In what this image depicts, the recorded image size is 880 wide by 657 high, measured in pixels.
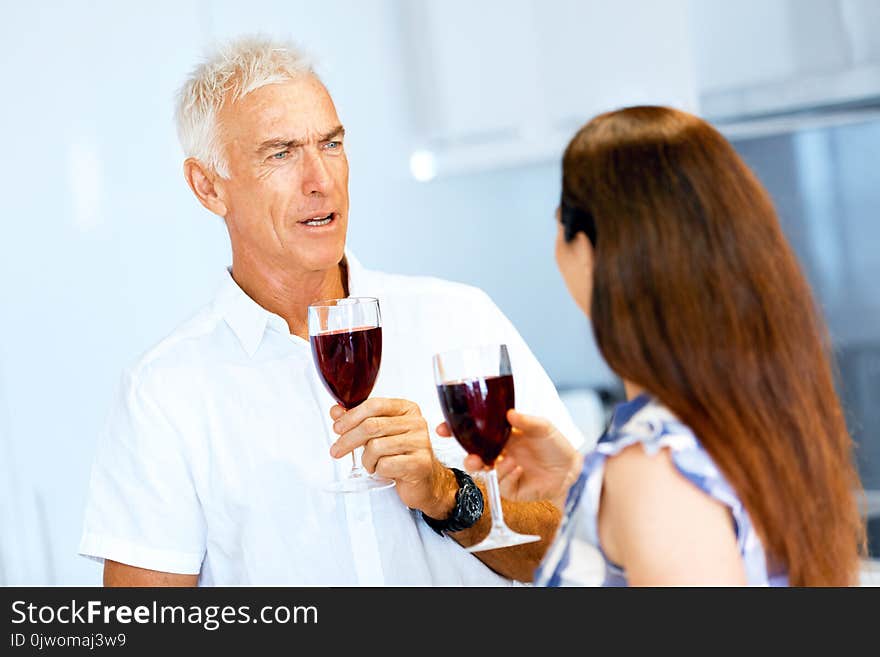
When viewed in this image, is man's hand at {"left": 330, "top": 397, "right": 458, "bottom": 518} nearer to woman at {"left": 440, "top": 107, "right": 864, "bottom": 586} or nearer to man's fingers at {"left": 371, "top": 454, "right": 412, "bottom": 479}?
man's fingers at {"left": 371, "top": 454, "right": 412, "bottom": 479}

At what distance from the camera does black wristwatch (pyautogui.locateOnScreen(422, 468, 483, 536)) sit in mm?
1480

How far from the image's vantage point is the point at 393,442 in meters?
1.34

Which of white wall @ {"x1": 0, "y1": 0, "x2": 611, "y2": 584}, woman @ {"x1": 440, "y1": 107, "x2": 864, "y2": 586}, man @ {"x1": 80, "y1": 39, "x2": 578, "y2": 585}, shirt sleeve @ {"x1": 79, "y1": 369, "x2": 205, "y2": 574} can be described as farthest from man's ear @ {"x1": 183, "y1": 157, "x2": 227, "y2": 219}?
white wall @ {"x1": 0, "y1": 0, "x2": 611, "y2": 584}

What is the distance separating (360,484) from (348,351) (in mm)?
164

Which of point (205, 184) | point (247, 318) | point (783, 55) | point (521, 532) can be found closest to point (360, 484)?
point (521, 532)

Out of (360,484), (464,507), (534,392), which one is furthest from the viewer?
(534,392)

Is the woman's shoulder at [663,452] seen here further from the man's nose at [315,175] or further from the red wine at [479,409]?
the man's nose at [315,175]

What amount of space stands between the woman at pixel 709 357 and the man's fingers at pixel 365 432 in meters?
0.38

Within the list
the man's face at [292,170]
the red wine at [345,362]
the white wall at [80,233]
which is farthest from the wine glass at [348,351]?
the white wall at [80,233]

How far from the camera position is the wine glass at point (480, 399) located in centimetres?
114

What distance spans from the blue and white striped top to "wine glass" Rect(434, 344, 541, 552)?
136mm

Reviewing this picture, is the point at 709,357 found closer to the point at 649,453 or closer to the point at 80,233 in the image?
the point at 649,453
